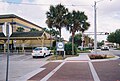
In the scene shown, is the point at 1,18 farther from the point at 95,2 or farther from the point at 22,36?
the point at 95,2

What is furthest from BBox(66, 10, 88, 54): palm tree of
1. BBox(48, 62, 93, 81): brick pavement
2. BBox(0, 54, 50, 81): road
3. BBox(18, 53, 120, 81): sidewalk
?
BBox(48, 62, 93, 81): brick pavement

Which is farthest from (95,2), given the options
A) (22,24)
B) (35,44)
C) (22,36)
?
(22,24)

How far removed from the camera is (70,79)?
42.7 feet

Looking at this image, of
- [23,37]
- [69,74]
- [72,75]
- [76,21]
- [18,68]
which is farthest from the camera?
[23,37]

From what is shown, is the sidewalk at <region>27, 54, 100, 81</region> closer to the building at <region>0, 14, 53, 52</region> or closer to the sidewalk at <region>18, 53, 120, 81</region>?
the sidewalk at <region>18, 53, 120, 81</region>

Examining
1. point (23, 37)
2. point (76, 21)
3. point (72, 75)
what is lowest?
point (72, 75)

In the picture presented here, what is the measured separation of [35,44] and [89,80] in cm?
5539

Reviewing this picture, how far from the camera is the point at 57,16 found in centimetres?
4062

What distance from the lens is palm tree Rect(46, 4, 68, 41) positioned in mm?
40406

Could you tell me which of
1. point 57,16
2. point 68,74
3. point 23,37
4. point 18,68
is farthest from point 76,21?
point 68,74

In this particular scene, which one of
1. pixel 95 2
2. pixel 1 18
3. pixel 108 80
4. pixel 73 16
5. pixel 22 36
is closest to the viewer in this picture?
pixel 108 80

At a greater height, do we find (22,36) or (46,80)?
(22,36)

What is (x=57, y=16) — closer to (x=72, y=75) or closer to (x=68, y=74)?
(x=68, y=74)

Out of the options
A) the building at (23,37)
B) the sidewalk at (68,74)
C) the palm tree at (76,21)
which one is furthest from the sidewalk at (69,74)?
the palm tree at (76,21)
